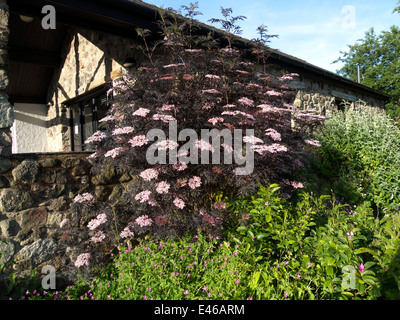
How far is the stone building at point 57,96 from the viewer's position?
9.84 ft

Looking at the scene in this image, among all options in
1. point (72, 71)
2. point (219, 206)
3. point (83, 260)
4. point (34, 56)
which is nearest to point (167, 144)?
point (219, 206)

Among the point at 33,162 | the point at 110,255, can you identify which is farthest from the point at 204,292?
the point at 33,162

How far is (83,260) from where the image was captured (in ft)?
9.93

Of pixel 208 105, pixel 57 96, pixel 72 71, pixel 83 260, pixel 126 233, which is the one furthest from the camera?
pixel 57 96

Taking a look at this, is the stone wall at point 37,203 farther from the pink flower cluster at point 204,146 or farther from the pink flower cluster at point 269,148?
the pink flower cluster at point 269,148

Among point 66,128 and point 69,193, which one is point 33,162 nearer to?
point 69,193

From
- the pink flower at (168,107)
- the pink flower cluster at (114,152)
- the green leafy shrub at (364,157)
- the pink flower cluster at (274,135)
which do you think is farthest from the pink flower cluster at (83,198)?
the green leafy shrub at (364,157)

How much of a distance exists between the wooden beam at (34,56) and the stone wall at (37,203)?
17.6 ft

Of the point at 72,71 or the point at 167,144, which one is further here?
the point at 72,71

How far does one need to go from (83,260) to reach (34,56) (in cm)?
657

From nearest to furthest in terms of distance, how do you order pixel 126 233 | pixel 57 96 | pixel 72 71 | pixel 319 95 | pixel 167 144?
pixel 167 144 → pixel 126 233 → pixel 72 71 → pixel 319 95 → pixel 57 96

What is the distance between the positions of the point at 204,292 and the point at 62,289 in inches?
70.1

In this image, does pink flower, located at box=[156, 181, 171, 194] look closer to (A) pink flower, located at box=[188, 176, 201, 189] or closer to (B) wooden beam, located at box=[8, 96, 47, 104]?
(A) pink flower, located at box=[188, 176, 201, 189]

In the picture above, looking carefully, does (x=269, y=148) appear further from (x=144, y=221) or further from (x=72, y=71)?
(x=72, y=71)
